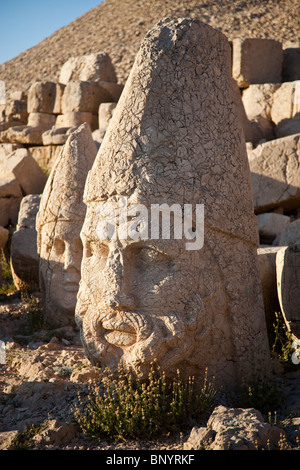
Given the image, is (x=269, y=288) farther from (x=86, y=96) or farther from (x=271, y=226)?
(x=86, y=96)

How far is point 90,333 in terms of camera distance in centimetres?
384

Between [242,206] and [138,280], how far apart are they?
0.99m

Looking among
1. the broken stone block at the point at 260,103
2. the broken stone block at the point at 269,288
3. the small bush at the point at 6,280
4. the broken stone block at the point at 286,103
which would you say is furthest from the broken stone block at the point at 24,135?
the broken stone block at the point at 269,288

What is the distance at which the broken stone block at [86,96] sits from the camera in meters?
14.3

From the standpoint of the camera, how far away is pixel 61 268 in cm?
657

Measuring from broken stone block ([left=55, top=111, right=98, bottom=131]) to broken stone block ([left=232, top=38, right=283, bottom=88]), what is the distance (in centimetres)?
407

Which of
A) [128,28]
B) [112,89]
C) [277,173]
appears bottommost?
[277,173]

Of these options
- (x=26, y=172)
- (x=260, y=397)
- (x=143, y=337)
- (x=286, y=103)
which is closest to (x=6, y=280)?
(x=26, y=172)

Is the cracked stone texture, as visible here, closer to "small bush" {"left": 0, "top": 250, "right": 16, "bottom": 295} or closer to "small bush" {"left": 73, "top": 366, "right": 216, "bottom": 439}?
"small bush" {"left": 73, "top": 366, "right": 216, "bottom": 439}

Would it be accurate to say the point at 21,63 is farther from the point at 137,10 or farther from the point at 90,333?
the point at 90,333

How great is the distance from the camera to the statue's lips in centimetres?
368

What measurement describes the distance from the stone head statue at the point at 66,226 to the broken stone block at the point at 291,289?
2644mm

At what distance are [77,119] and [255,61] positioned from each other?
504cm

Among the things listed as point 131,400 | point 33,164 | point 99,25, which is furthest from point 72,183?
point 99,25
